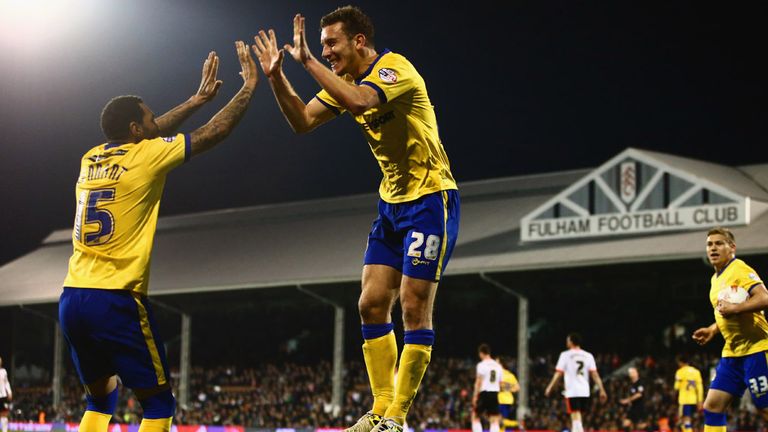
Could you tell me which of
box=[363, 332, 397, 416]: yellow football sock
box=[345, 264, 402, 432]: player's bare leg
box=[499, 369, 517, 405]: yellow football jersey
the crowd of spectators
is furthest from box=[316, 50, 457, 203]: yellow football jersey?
the crowd of spectators

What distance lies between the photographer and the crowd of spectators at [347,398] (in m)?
29.3

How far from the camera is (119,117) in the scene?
24.0 feet

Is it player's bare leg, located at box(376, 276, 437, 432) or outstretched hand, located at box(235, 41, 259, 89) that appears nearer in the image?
player's bare leg, located at box(376, 276, 437, 432)

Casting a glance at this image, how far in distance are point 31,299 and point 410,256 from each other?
3387cm

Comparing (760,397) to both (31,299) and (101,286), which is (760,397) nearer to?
(101,286)

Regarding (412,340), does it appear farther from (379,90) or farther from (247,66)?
(247,66)

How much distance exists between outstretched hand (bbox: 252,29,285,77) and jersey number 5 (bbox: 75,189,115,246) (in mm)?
1276

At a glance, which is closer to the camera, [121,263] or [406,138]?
[121,263]

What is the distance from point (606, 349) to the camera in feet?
111

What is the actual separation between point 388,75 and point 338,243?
98.6ft

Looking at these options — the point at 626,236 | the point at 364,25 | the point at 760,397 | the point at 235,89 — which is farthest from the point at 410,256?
the point at 235,89

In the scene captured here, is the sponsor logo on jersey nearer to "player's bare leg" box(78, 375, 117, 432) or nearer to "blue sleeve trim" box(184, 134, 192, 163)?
"blue sleeve trim" box(184, 134, 192, 163)

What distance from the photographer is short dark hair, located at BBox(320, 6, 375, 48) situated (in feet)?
23.3

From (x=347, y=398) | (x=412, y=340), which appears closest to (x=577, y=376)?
(x=412, y=340)
